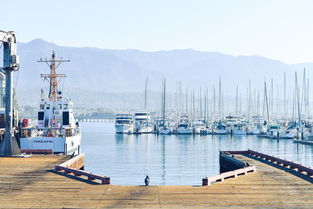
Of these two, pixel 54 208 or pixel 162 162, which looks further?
pixel 162 162

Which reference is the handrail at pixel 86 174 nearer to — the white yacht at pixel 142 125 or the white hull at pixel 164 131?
the white hull at pixel 164 131

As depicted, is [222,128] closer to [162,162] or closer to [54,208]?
[162,162]

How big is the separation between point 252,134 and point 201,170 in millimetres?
101195

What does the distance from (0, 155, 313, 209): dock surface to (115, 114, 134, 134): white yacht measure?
446 feet

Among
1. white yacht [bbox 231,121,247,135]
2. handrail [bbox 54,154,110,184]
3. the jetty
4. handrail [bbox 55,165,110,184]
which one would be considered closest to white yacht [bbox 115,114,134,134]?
white yacht [bbox 231,121,247,135]

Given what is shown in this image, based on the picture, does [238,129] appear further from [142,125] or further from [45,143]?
[45,143]

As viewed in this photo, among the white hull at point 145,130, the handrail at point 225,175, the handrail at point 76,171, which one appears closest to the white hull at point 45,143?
the handrail at point 76,171

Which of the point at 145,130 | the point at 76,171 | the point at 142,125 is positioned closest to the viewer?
the point at 76,171

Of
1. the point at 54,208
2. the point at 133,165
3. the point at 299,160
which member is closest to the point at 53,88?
the point at 133,165

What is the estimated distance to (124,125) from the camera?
568ft

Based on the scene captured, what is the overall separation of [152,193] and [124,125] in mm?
144469

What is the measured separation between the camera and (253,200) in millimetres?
27141

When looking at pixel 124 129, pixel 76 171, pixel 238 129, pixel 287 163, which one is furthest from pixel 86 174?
pixel 124 129

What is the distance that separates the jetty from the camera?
1032 inches
